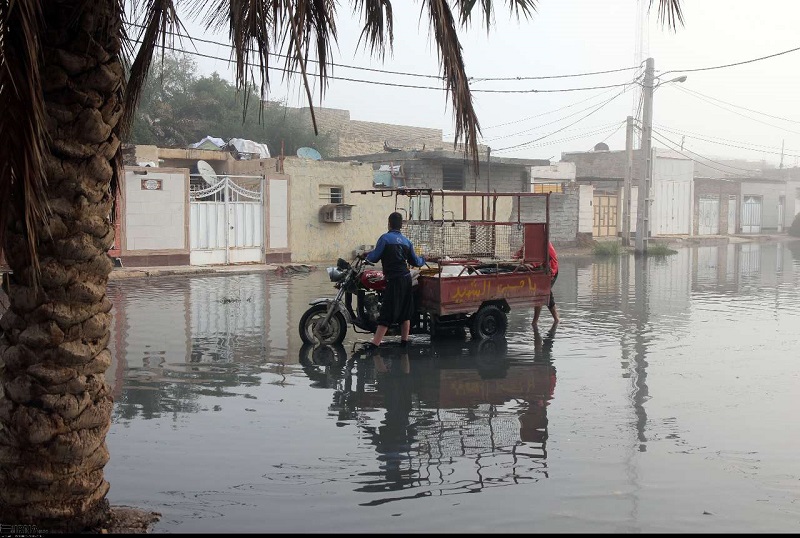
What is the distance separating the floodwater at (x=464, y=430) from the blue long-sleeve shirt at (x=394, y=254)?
1126 mm

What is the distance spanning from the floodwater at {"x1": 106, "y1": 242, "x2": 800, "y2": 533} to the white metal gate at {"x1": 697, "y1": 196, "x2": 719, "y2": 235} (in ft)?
140

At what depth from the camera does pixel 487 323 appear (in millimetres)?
11438

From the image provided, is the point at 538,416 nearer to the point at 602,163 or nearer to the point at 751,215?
the point at 602,163

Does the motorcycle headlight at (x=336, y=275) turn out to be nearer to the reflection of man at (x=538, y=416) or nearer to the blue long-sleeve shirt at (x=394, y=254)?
the blue long-sleeve shirt at (x=394, y=254)

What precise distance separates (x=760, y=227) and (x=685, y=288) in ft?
144

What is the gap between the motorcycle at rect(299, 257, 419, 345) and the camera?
1059cm

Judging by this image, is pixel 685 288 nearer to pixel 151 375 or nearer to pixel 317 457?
pixel 151 375

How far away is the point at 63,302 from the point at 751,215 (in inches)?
2369

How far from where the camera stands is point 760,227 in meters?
58.9

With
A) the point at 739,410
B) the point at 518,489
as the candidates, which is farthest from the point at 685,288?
the point at 518,489

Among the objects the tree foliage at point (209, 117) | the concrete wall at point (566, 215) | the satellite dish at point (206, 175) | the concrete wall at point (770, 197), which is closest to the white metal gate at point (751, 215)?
the concrete wall at point (770, 197)

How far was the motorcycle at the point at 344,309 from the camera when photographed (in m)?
10.6

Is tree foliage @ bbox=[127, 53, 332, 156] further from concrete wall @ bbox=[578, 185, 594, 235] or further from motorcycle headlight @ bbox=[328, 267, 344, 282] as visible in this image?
motorcycle headlight @ bbox=[328, 267, 344, 282]

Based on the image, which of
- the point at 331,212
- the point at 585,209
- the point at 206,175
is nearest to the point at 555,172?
the point at 585,209
